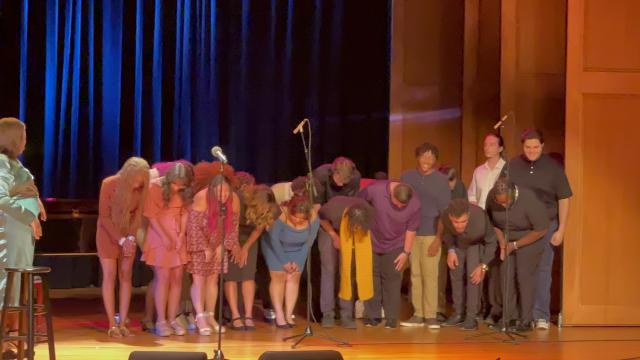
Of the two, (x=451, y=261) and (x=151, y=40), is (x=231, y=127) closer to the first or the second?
(x=151, y=40)

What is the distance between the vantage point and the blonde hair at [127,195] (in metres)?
6.75

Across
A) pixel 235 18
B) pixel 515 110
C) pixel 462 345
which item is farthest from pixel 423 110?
pixel 462 345

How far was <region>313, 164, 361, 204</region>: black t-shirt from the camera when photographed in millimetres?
7848

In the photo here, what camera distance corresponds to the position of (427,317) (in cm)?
780

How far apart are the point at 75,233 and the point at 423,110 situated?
14.9ft

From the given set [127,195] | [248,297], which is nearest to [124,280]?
[127,195]

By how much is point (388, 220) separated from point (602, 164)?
1965 millimetres

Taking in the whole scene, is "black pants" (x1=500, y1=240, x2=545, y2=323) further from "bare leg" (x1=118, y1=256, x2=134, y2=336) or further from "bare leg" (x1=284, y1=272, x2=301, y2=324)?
"bare leg" (x1=118, y1=256, x2=134, y2=336)

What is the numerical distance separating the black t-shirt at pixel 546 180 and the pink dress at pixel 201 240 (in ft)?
8.15

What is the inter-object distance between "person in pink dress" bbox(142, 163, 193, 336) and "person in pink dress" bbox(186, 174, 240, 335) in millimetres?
77

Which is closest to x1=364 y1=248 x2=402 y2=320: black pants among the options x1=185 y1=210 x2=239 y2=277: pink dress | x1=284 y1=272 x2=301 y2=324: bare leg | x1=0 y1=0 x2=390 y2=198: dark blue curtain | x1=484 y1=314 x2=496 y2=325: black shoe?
x1=284 y1=272 x2=301 y2=324: bare leg

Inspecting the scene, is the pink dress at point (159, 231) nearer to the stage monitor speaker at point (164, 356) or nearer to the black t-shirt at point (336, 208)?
the black t-shirt at point (336, 208)

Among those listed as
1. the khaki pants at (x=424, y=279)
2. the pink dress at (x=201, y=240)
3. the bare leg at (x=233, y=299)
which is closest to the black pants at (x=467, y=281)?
the khaki pants at (x=424, y=279)

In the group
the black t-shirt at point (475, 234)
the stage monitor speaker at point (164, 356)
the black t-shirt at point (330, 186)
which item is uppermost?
the black t-shirt at point (330, 186)
